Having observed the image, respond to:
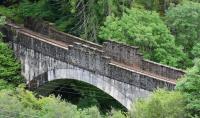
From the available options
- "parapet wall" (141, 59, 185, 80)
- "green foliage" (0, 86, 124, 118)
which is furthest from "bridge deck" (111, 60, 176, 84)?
"green foliage" (0, 86, 124, 118)

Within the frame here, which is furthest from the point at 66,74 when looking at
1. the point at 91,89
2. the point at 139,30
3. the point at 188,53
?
the point at 188,53

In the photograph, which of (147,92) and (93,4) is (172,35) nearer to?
(93,4)

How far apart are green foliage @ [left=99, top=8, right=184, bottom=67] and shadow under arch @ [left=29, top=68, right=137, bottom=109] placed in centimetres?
429

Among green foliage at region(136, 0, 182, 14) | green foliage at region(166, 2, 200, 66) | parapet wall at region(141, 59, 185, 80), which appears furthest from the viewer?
green foliage at region(136, 0, 182, 14)

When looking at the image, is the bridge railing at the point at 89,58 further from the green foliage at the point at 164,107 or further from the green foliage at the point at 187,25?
the green foliage at the point at 164,107

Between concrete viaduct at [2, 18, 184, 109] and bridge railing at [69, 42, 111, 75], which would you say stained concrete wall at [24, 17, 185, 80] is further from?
bridge railing at [69, 42, 111, 75]

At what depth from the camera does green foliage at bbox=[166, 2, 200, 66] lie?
4628cm

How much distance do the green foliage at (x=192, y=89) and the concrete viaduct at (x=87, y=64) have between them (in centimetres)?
591

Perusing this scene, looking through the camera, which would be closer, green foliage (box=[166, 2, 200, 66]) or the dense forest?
the dense forest

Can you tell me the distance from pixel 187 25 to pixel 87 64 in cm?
892

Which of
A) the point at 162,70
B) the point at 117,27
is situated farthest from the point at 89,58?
the point at 117,27

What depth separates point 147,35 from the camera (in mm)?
44188

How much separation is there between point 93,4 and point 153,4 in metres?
6.44

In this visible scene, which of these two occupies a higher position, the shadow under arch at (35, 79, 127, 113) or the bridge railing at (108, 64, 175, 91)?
the bridge railing at (108, 64, 175, 91)
